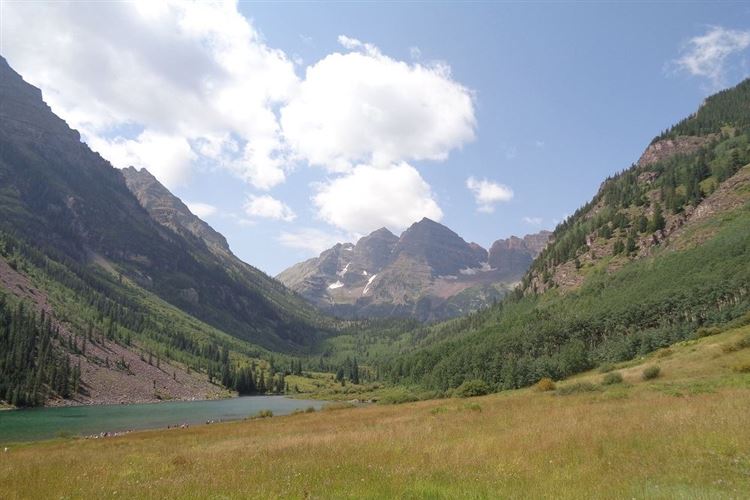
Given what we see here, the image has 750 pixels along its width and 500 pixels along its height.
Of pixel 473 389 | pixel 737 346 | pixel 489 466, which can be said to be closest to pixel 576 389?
pixel 737 346

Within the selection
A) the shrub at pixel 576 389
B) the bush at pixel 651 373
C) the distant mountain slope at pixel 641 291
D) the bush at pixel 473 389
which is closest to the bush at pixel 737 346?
the bush at pixel 651 373

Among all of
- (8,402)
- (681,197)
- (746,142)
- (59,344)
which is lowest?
(8,402)

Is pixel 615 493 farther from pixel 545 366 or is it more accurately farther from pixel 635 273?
pixel 635 273

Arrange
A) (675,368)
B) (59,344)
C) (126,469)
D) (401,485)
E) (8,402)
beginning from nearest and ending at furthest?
(401,485) → (126,469) → (675,368) → (8,402) → (59,344)

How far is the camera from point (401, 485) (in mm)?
12875

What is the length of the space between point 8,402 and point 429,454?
15334 centimetres

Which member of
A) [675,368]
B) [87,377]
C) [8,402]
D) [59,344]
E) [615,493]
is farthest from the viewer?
[59,344]

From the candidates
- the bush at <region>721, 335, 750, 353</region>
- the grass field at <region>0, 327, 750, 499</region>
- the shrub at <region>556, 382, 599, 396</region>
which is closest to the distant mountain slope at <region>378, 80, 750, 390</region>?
the bush at <region>721, 335, 750, 353</region>

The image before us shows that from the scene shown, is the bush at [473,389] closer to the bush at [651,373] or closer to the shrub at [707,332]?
the shrub at [707,332]

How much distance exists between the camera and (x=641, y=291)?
383ft

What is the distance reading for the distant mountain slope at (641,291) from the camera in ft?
290

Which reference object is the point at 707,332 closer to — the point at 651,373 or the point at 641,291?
the point at 651,373

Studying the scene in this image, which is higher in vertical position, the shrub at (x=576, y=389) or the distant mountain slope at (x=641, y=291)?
the distant mountain slope at (x=641, y=291)

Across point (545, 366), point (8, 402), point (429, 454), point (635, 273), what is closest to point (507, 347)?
point (545, 366)
